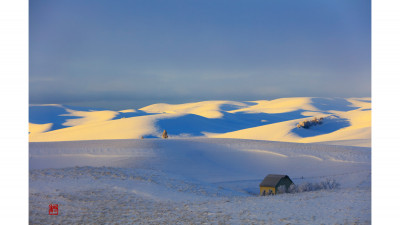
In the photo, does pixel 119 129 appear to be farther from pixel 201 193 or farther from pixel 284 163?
pixel 201 193

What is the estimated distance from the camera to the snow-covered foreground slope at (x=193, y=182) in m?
6.11

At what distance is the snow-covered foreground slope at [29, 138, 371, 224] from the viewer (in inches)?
241

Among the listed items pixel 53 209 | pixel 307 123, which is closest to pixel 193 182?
pixel 53 209

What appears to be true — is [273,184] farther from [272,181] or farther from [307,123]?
[307,123]

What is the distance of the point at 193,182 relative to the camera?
12.2m

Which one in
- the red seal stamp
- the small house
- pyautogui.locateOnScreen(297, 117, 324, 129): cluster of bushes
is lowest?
the small house

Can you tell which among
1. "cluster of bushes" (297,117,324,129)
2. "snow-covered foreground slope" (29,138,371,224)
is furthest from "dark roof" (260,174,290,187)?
"cluster of bushes" (297,117,324,129)

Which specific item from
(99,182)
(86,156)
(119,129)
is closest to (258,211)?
(99,182)

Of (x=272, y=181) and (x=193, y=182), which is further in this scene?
(x=193, y=182)

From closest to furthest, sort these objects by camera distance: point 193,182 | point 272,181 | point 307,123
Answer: point 272,181, point 193,182, point 307,123

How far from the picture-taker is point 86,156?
16.9m

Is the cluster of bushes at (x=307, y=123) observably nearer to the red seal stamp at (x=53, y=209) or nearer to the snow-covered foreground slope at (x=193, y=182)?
the snow-covered foreground slope at (x=193, y=182)

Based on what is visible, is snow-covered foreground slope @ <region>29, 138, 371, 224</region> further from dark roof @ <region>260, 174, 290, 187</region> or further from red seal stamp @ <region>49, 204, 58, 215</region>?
dark roof @ <region>260, 174, 290, 187</region>
